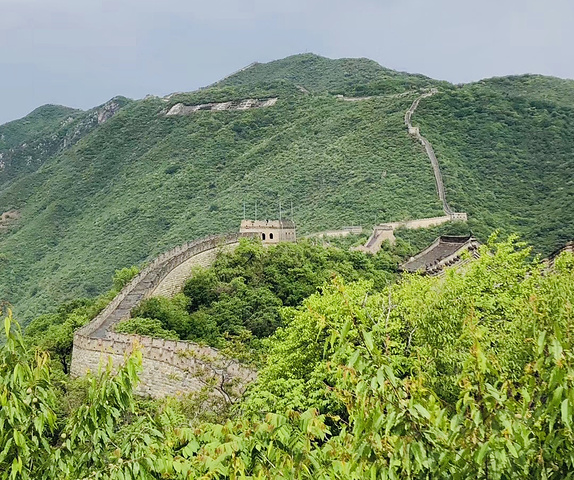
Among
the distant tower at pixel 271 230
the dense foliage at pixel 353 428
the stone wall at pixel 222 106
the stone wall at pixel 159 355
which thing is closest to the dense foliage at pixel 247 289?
the stone wall at pixel 159 355

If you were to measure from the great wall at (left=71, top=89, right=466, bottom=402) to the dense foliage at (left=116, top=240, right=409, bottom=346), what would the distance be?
1.08 metres

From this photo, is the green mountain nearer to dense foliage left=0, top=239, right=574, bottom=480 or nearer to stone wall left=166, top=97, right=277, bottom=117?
stone wall left=166, top=97, right=277, bottom=117

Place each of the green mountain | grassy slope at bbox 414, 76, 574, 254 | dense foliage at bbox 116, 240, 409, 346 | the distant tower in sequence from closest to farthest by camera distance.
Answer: dense foliage at bbox 116, 240, 409, 346, the distant tower, grassy slope at bbox 414, 76, 574, 254, the green mountain

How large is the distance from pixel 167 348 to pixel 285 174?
61.3 m

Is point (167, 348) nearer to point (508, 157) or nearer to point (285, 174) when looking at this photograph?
point (508, 157)

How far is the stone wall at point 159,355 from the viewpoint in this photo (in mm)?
21156

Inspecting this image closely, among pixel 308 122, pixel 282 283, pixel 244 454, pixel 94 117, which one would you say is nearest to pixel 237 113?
pixel 308 122

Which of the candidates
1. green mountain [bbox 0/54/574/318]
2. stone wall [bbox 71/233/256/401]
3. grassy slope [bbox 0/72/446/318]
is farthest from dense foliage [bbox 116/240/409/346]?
grassy slope [bbox 0/72/446/318]

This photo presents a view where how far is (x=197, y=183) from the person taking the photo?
319ft

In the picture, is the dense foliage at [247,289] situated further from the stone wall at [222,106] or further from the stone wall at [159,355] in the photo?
the stone wall at [222,106]

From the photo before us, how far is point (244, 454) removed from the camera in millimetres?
7039

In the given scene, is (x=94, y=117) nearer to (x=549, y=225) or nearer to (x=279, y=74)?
(x=279, y=74)

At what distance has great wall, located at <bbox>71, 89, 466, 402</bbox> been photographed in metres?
21.2

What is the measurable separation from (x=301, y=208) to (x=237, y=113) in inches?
2081
